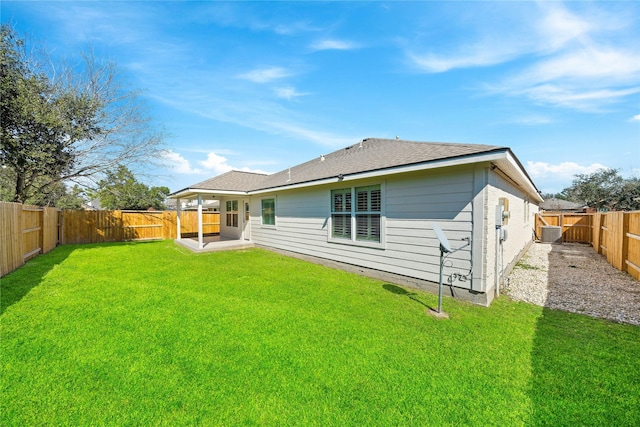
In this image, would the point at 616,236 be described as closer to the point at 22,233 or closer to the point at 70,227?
the point at 22,233

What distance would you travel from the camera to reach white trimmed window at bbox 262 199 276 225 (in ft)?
33.9

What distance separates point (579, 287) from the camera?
580 centimetres

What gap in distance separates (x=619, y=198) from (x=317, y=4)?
36098mm

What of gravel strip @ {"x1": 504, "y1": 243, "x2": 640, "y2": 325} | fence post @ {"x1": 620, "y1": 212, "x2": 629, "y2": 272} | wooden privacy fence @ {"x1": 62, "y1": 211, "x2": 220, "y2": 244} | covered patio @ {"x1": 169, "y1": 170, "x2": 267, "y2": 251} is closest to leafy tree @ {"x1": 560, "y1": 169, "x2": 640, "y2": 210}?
fence post @ {"x1": 620, "y1": 212, "x2": 629, "y2": 272}

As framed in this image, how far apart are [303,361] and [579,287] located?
673 centimetres

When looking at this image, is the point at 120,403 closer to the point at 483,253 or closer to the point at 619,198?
the point at 483,253

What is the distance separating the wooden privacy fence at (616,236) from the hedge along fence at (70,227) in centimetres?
1552

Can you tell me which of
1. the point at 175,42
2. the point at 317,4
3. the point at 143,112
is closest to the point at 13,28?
the point at 143,112

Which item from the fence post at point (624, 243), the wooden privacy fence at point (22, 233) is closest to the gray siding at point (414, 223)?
the fence post at point (624, 243)

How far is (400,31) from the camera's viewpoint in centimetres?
698

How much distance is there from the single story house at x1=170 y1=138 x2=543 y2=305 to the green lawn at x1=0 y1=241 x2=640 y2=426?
2.12ft

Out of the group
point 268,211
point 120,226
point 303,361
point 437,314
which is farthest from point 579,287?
point 120,226

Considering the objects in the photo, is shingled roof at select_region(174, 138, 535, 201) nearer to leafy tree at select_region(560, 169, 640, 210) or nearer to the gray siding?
the gray siding

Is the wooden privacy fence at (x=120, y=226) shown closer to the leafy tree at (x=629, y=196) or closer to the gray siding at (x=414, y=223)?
the gray siding at (x=414, y=223)
